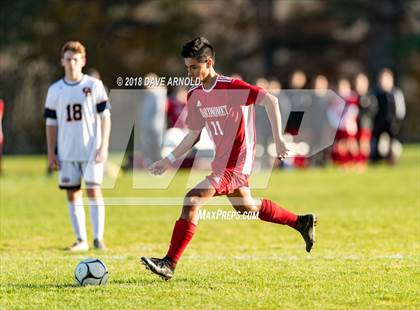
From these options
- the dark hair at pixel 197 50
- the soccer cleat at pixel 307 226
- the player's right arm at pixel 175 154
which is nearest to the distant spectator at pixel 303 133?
the soccer cleat at pixel 307 226

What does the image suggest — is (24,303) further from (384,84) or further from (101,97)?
(384,84)

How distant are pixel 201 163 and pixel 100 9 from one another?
54.2 feet

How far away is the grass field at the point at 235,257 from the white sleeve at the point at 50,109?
128 centimetres

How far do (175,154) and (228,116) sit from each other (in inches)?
21.2

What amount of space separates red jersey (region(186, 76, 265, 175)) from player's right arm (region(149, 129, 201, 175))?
15cm

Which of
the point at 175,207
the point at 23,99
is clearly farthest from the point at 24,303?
the point at 23,99

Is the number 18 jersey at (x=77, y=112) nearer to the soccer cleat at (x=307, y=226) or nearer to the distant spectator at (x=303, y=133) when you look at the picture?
the soccer cleat at (x=307, y=226)

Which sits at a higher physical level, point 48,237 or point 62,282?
point 62,282

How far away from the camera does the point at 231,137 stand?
303 inches

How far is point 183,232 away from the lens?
7.31 meters

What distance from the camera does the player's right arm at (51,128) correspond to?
975 centimetres

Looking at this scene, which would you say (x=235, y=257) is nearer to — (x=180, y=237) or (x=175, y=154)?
(x=175, y=154)

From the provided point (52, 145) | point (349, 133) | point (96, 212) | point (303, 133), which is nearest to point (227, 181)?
point (96, 212)

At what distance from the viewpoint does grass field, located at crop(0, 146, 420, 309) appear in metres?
6.66
